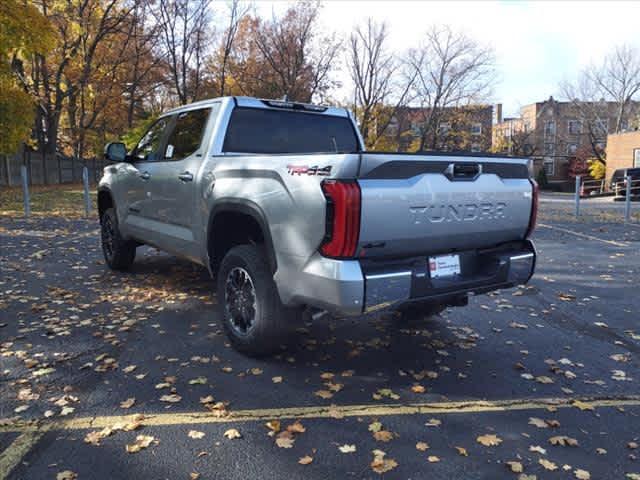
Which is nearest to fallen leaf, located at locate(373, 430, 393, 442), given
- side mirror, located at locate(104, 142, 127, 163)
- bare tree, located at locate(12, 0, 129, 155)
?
side mirror, located at locate(104, 142, 127, 163)

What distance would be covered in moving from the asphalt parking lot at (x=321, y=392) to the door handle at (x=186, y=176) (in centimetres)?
136

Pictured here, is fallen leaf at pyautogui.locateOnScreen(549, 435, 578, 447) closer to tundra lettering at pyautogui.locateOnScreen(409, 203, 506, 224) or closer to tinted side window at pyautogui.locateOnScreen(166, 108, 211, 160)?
tundra lettering at pyautogui.locateOnScreen(409, 203, 506, 224)

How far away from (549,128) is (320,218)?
6092cm

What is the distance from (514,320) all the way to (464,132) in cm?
4657

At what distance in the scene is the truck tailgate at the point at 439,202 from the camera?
3.17m

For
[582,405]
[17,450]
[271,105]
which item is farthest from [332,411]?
[271,105]

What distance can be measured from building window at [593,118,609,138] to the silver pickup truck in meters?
52.0

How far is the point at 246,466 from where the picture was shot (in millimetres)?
2693

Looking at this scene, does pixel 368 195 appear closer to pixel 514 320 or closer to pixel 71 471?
pixel 71 471

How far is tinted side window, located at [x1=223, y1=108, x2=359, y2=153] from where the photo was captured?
4.79 m

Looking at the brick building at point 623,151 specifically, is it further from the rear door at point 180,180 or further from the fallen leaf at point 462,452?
the fallen leaf at point 462,452

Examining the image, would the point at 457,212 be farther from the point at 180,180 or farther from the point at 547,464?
the point at 180,180

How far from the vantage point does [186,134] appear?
5219 mm

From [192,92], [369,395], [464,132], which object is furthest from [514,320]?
[464,132]
